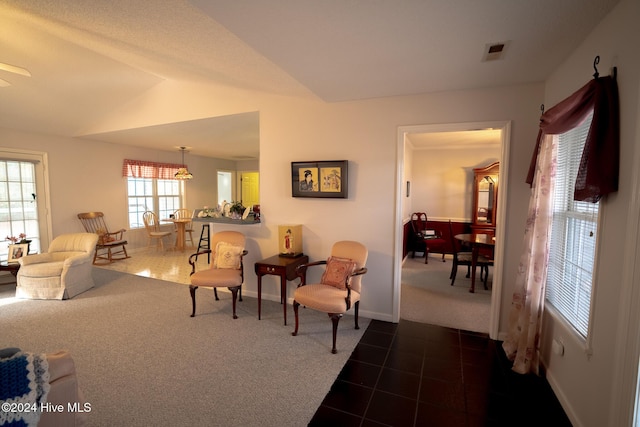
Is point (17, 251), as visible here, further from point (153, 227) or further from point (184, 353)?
point (184, 353)

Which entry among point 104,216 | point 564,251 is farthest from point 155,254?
point 564,251

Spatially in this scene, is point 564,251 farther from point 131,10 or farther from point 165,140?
point 165,140

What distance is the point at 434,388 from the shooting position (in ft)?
7.09

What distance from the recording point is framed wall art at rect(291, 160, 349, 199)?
3279 mm

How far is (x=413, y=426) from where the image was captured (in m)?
1.81

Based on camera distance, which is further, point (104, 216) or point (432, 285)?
point (104, 216)

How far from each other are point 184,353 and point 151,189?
5458 mm

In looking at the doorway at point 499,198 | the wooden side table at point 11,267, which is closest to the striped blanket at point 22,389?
the doorway at point 499,198

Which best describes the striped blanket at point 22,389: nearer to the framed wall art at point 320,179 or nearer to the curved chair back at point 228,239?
the curved chair back at point 228,239

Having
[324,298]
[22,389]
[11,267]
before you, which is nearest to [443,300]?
[324,298]

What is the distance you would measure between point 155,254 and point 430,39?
6.57 m

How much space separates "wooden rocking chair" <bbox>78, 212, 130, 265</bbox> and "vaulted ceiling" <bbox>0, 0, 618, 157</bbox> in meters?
2.54

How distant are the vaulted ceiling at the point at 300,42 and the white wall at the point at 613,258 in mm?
173

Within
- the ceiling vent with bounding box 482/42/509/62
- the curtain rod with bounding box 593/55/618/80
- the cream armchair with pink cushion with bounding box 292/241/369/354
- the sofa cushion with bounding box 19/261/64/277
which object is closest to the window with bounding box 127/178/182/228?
the sofa cushion with bounding box 19/261/64/277
